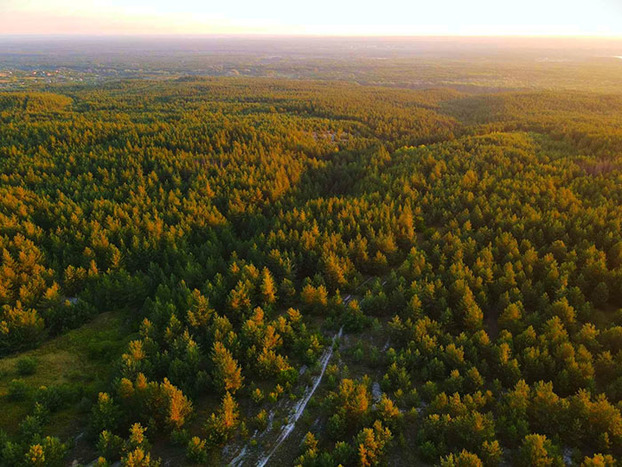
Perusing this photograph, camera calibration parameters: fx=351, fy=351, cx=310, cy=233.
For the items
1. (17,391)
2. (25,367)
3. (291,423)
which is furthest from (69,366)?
(291,423)

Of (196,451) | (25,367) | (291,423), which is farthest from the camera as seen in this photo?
(25,367)

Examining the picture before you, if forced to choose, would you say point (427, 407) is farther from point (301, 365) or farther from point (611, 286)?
point (611, 286)

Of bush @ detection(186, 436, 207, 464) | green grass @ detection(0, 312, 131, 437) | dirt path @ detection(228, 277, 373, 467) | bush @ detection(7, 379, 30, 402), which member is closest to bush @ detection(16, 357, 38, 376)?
green grass @ detection(0, 312, 131, 437)

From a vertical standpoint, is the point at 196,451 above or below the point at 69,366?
above

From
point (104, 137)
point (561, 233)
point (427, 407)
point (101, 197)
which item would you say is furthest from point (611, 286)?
point (104, 137)

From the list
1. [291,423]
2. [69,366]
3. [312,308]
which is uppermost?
[312,308]

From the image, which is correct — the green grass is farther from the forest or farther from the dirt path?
the dirt path

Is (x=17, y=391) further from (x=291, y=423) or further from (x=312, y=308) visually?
(x=312, y=308)
